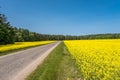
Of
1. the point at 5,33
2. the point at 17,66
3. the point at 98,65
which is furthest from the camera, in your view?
the point at 5,33

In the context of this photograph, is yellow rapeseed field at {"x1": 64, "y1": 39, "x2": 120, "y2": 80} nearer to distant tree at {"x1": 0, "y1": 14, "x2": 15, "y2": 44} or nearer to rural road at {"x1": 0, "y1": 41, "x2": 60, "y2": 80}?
rural road at {"x1": 0, "y1": 41, "x2": 60, "y2": 80}

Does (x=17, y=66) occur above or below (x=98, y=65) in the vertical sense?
below

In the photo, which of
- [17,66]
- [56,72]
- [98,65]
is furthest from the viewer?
[17,66]

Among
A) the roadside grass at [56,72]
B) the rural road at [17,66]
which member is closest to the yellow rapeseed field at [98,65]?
the roadside grass at [56,72]

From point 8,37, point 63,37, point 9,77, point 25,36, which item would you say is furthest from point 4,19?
point 63,37

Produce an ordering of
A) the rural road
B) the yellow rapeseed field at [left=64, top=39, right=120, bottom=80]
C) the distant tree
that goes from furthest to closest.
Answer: the distant tree
the rural road
the yellow rapeseed field at [left=64, top=39, right=120, bottom=80]

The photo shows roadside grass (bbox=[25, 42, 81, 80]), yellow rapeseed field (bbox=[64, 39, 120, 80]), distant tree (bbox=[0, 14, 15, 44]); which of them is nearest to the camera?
yellow rapeseed field (bbox=[64, 39, 120, 80])

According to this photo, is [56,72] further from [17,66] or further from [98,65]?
[17,66]

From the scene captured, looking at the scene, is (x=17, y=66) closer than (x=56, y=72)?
No

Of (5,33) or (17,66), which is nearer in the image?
(17,66)

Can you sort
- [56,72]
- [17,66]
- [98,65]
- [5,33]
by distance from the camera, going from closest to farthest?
[98,65] → [56,72] → [17,66] → [5,33]

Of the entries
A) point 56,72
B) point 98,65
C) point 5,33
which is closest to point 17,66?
point 56,72

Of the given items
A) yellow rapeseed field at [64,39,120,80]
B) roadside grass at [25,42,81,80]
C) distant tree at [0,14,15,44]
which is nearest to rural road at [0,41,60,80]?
roadside grass at [25,42,81,80]

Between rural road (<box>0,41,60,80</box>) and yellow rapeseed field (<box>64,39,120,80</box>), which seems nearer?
yellow rapeseed field (<box>64,39,120,80</box>)
